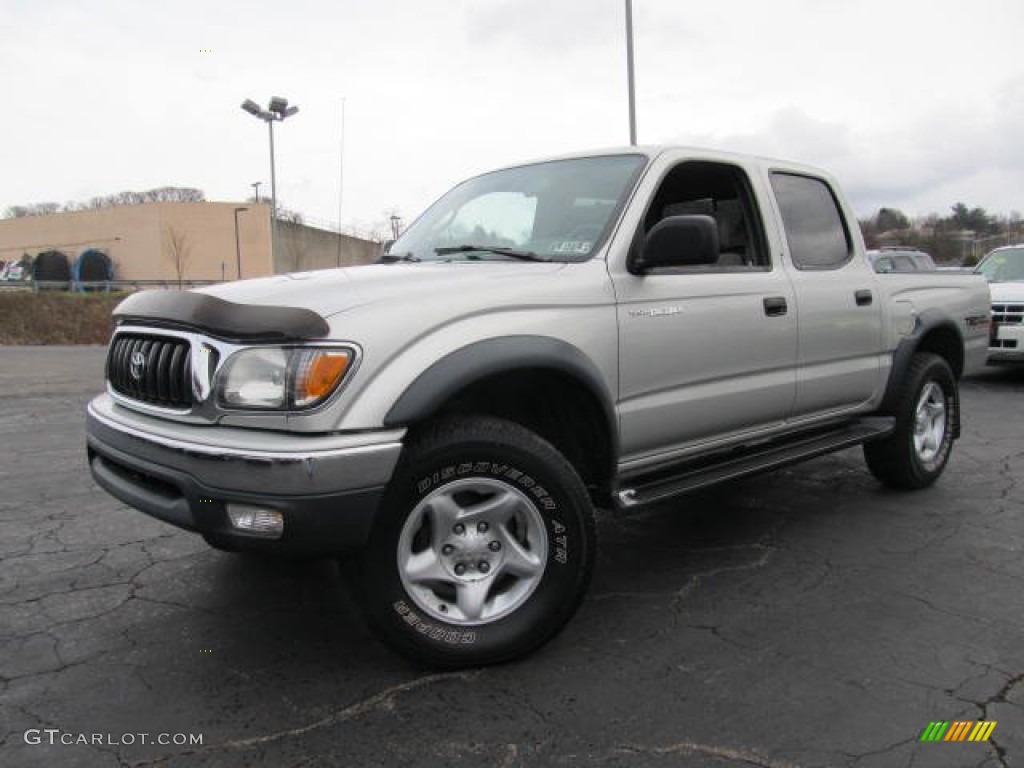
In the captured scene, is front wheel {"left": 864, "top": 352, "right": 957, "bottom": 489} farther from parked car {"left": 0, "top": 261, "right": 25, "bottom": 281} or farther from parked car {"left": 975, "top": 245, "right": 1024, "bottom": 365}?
parked car {"left": 0, "top": 261, "right": 25, "bottom": 281}

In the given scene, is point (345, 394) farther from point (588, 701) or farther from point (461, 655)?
point (588, 701)

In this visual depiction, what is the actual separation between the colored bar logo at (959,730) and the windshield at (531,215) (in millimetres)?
2029

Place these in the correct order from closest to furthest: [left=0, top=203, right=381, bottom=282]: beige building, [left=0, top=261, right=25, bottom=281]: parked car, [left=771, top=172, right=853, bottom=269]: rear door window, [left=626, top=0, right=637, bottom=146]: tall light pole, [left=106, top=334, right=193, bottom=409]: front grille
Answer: [left=106, top=334, right=193, bottom=409]: front grille
[left=771, top=172, right=853, bottom=269]: rear door window
[left=626, top=0, right=637, bottom=146]: tall light pole
[left=0, top=203, right=381, bottom=282]: beige building
[left=0, top=261, right=25, bottom=281]: parked car

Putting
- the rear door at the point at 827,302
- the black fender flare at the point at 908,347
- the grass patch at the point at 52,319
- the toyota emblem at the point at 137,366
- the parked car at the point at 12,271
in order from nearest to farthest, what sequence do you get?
the toyota emblem at the point at 137,366
the rear door at the point at 827,302
the black fender flare at the point at 908,347
the grass patch at the point at 52,319
the parked car at the point at 12,271

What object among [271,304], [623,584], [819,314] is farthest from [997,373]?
[271,304]

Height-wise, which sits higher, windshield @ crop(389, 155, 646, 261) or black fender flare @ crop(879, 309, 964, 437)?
windshield @ crop(389, 155, 646, 261)

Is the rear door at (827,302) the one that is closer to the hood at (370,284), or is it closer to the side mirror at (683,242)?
the side mirror at (683,242)

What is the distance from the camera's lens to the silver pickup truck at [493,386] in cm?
254

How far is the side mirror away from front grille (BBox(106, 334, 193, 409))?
179 cm

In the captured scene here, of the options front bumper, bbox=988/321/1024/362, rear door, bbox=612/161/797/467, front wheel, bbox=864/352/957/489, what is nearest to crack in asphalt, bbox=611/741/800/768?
rear door, bbox=612/161/797/467

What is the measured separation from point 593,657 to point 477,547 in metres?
0.61

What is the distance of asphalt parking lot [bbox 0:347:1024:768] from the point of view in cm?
244

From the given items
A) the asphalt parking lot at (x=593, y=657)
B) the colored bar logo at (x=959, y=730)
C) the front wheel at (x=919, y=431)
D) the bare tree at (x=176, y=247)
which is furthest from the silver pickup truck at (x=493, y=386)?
the bare tree at (x=176, y=247)

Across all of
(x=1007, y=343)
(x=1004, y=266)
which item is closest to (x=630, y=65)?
(x=1004, y=266)
